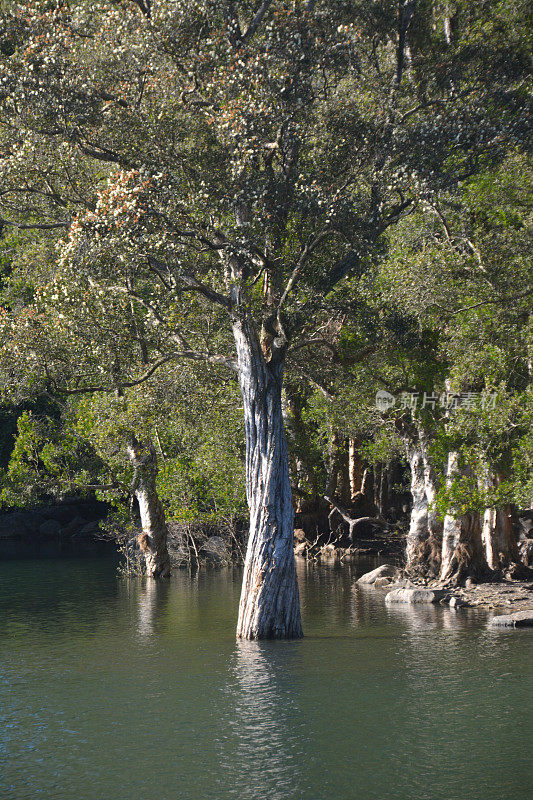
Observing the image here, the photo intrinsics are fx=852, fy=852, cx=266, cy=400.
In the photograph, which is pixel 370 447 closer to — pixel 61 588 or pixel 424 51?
pixel 61 588

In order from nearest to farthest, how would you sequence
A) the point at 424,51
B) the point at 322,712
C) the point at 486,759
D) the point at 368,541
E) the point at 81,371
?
the point at 486,759, the point at 322,712, the point at 424,51, the point at 81,371, the point at 368,541

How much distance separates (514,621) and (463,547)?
568 cm

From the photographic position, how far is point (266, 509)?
20.3 metres

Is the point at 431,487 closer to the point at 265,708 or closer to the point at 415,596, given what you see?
the point at 415,596

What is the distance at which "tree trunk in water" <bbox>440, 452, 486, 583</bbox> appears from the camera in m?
28.1

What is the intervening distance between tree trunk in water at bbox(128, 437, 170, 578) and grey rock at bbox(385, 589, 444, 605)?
1039 centimetres

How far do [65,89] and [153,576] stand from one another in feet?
69.5

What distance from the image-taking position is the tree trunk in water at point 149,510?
107 feet

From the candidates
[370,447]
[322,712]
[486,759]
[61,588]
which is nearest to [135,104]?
[322,712]

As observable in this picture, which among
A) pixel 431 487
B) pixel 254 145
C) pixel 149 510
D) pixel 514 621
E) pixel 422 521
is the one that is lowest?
pixel 514 621

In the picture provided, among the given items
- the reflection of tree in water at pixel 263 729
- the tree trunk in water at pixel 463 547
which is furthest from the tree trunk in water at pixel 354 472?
the reflection of tree in water at pixel 263 729

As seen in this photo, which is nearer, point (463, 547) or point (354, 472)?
point (463, 547)

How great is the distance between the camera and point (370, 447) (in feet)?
108

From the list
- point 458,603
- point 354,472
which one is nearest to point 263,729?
point 458,603
